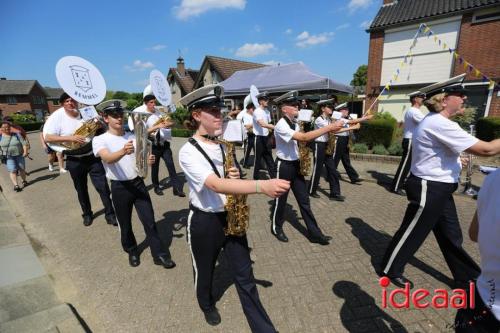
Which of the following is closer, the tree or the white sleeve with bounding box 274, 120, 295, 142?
the white sleeve with bounding box 274, 120, 295, 142

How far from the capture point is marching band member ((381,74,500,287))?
8.54 ft

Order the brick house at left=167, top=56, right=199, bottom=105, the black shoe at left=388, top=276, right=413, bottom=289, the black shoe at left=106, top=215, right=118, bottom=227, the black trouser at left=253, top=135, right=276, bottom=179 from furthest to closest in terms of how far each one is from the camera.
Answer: the brick house at left=167, top=56, right=199, bottom=105 → the black trouser at left=253, top=135, right=276, bottom=179 → the black shoe at left=106, top=215, right=118, bottom=227 → the black shoe at left=388, top=276, right=413, bottom=289

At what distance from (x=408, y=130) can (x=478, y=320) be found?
4928 millimetres

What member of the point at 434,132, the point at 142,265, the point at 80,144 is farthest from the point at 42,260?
the point at 434,132

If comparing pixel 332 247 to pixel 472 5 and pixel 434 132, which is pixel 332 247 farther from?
pixel 472 5

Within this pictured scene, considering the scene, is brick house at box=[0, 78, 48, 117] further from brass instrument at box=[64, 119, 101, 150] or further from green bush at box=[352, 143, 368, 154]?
green bush at box=[352, 143, 368, 154]

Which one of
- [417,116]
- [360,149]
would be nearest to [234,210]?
[417,116]

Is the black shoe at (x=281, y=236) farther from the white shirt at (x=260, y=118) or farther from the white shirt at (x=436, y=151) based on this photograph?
the white shirt at (x=260, y=118)

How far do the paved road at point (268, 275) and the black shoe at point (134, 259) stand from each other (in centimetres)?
6

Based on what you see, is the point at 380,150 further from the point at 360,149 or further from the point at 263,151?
the point at 263,151

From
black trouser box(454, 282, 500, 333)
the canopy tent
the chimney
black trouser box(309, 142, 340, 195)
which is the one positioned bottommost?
black trouser box(309, 142, 340, 195)

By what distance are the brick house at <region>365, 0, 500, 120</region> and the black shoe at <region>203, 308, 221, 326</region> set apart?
1691 centimetres

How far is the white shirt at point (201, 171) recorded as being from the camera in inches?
78.2

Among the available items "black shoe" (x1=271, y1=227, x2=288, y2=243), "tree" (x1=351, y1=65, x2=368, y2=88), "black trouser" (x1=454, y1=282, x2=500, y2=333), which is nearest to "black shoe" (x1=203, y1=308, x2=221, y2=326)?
"black shoe" (x1=271, y1=227, x2=288, y2=243)
